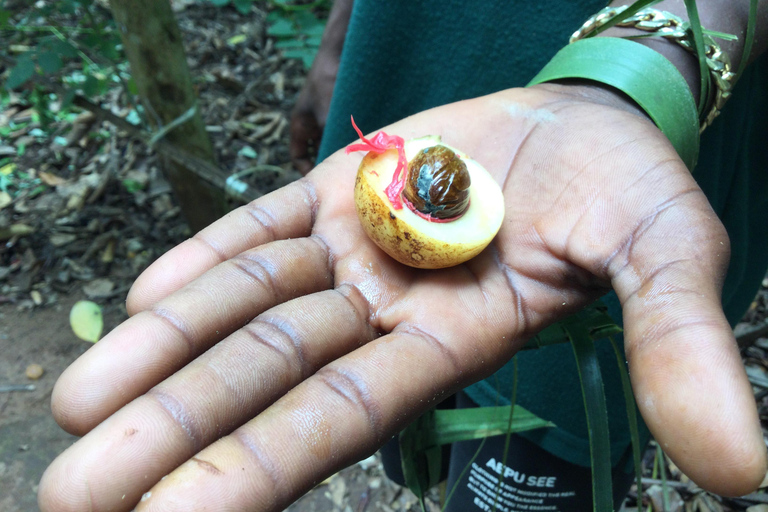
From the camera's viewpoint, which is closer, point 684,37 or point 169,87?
point 684,37

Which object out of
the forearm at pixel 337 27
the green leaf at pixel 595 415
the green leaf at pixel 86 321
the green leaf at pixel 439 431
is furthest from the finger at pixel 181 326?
the green leaf at pixel 86 321

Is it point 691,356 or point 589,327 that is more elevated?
point 691,356

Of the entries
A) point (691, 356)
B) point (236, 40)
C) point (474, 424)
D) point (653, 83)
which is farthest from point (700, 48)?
point (236, 40)

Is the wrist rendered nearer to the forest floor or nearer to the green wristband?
the green wristband

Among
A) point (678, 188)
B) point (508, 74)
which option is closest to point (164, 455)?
point (678, 188)

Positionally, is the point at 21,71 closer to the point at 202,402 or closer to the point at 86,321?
the point at 86,321

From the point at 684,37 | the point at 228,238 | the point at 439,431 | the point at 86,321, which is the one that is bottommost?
the point at 86,321

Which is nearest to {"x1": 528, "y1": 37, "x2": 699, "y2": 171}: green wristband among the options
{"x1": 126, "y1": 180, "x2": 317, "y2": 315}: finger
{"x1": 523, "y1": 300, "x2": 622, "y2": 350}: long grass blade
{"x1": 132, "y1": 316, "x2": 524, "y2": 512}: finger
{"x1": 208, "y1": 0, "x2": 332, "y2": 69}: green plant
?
{"x1": 523, "y1": 300, "x2": 622, "y2": 350}: long grass blade

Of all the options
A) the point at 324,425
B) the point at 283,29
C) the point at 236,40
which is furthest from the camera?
the point at 236,40
